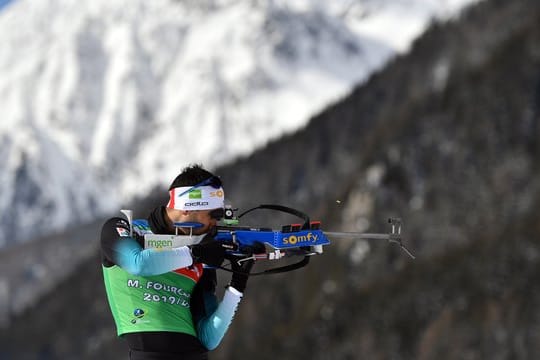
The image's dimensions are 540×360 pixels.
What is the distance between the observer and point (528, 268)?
131625 millimetres

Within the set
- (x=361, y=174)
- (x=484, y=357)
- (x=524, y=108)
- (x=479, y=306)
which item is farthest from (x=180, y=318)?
(x=361, y=174)

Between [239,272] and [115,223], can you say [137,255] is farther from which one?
[239,272]

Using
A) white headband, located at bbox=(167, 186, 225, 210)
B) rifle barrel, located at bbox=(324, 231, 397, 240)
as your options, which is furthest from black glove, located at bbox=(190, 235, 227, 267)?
rifle barrel, located at bbox=(324, 231, 397, 240)

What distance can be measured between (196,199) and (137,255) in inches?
29.6

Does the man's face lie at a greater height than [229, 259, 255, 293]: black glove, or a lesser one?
greater

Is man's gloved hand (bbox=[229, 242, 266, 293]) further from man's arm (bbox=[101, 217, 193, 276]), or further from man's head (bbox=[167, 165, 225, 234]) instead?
man's arm (bbox=[101, 217, 193, 276])

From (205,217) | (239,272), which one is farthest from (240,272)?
(205,217)

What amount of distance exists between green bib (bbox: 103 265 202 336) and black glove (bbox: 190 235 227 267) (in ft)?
1.18

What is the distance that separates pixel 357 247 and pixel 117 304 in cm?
16708

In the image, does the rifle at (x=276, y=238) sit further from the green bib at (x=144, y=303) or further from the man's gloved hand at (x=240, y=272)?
the green bib at (x=144, y=303)

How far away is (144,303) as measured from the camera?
863 centimetres

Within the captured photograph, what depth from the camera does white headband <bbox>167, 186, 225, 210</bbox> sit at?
866 cm

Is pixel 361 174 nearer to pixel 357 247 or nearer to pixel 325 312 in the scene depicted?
pixel 357 247

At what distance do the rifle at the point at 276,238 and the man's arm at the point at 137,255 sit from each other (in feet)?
2.01
